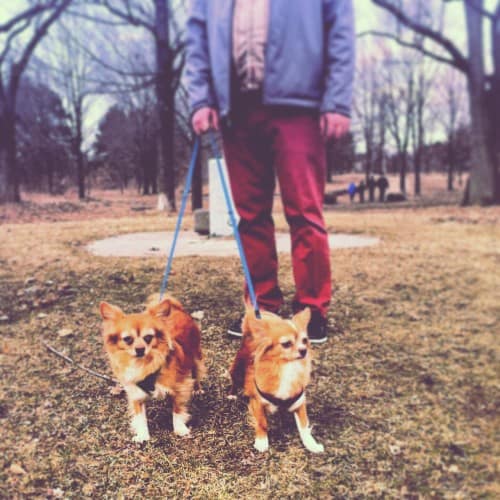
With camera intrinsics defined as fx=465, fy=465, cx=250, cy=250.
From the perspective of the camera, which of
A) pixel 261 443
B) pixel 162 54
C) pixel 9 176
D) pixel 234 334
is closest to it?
pixel 261 443

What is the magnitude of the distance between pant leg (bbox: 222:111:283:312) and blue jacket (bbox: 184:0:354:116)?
0.08m

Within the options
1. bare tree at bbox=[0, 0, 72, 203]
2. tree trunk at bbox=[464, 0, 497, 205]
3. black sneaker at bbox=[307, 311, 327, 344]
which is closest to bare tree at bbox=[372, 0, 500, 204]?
tree trunk at bbox=[464, 0, 497, 205]

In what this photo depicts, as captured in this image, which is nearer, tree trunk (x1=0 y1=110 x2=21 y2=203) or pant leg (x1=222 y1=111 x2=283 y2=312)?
pant leg (x1=222 y1=111 x2=283 y2=312)

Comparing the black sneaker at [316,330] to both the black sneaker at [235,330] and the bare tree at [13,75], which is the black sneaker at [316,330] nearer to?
the black sneaker at [235,330]

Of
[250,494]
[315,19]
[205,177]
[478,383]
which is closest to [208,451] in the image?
[250,494]

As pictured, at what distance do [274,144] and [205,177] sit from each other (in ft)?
9.27

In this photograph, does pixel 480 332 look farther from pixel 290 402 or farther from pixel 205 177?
pixel 205 177

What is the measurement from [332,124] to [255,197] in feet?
0.92

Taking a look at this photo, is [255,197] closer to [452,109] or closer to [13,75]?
[13,75]

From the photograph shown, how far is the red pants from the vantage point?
1.08m

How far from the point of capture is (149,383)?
3.18ft

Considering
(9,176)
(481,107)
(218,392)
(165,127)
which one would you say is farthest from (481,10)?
(218,392)

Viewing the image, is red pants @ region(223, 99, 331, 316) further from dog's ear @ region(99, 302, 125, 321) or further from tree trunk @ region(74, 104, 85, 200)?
tree trunk @ region(74, 104, 85, 200)

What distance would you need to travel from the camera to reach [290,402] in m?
1.00
